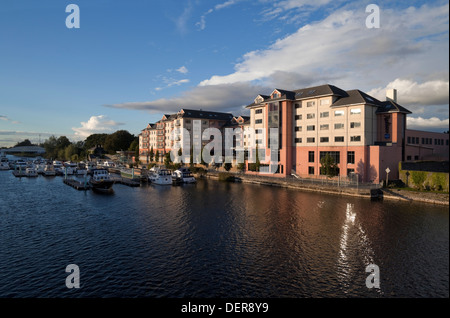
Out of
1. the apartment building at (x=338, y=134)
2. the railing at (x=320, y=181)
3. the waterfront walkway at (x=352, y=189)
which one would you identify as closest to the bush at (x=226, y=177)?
the railing at (x=320, y=181)

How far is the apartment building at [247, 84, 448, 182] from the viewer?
52.4 meters

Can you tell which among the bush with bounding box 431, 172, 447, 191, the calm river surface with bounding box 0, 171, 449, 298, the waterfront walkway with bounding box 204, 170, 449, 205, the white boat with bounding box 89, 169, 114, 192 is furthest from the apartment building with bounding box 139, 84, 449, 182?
the white boat with bounding box 89, 169, 114, 192

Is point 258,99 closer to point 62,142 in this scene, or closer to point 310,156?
point 310,156

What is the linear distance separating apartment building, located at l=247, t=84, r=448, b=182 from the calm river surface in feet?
53.1

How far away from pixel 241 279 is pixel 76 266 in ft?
39.8

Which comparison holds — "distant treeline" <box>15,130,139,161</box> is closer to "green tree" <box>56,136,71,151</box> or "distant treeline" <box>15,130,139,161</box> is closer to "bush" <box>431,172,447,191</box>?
"green tree" <box>56,136,71,151</box>

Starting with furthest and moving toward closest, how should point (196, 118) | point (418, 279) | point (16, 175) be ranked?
point (196, 118), point (16, 175), point (418, 279)

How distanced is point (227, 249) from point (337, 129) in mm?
43838

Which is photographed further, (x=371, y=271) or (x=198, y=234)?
(x=198, y=234)

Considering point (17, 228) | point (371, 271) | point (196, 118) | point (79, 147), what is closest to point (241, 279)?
point (371, 271)

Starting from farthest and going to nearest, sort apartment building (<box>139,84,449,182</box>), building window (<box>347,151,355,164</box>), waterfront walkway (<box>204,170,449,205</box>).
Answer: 1. building window (<box>347,151,355,164</box>)
2. apartment building (<box>139,84,449,182</box>)
3. waterfront walkway (<box>204,170,449,205</box>)

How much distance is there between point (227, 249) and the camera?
76.4 feet

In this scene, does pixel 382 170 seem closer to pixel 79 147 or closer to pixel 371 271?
pixel 371 271

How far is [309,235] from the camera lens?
2639 centimetres
